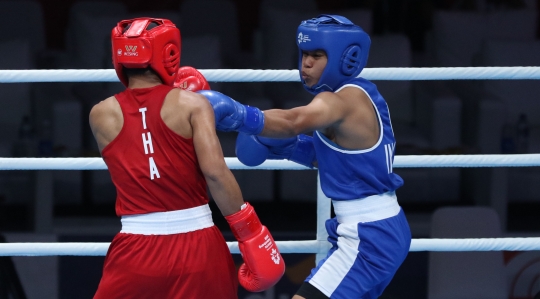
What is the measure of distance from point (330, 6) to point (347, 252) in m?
4.73

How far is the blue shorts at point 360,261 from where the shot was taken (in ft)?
6.01

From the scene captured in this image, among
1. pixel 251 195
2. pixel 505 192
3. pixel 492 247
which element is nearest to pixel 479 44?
pixel 505 192

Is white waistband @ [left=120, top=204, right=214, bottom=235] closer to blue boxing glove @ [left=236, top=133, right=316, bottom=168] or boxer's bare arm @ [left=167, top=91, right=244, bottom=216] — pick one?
boxer's bare arm @ [left=167, top=91, right=244, bottom=216]

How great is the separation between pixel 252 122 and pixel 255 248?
0.27m

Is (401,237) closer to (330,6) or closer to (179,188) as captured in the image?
(179,188)

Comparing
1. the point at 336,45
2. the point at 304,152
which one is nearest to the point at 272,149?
the point at 304,152

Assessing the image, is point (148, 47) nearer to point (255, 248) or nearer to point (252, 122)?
point (252, 122)

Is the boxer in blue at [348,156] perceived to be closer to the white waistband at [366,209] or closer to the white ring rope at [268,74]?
the white waistband at [366,209]

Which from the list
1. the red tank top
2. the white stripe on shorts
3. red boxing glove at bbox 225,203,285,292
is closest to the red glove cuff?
red boxing glove at bbox 225,203,285,292

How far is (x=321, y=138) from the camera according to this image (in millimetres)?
1881

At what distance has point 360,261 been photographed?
1.84 meters

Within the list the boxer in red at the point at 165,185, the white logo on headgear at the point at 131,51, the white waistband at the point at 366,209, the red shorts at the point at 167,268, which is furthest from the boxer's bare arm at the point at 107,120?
the white waistband at the point at 366,209

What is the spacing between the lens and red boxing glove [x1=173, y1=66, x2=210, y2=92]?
1.85 m

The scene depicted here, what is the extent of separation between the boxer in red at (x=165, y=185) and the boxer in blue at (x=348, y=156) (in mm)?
184
